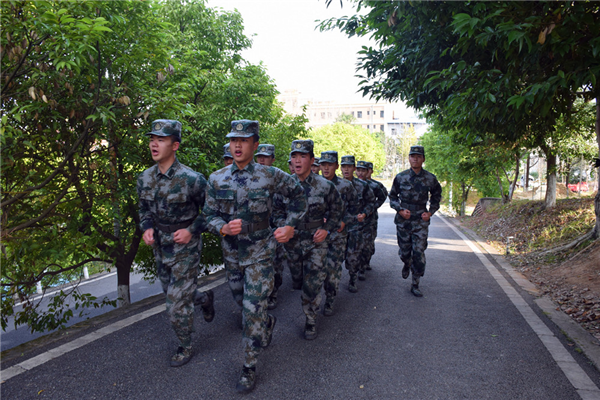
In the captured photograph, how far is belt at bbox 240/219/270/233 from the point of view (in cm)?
349

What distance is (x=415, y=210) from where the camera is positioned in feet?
20.9

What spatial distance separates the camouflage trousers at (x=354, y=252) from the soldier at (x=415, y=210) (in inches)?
27.3

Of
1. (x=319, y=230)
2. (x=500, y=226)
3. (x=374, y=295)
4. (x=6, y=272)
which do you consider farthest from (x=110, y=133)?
(x=500, y=226)

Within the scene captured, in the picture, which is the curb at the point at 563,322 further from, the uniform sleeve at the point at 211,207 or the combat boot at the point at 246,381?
the uniform sleeve at the point at 211,207

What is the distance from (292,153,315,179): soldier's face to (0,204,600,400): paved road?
1865 millimetres

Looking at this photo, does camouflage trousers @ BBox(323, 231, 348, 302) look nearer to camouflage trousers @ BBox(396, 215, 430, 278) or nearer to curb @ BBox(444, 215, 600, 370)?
camouflage trousers @ BBox(396, 215, 430, 278)

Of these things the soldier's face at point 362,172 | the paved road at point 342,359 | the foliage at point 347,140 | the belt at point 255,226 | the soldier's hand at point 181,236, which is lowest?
the paved road at point 342,359

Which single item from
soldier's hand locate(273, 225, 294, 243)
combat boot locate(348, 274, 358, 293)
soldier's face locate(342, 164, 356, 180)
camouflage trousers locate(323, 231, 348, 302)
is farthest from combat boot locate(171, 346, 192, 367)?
soldier's face locate(342, 164, 356, 180)

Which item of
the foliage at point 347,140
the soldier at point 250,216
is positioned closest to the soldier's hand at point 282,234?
the soldier at point 250,216

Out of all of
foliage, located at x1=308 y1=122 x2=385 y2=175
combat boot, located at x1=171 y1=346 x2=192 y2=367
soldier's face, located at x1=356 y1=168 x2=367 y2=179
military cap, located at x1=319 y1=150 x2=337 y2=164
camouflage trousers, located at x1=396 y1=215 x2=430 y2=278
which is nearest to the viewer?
combat boot, located at x1=171 y1=346 x2=192 y2=367

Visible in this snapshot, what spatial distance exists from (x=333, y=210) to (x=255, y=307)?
5.75ft

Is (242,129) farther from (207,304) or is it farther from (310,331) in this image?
(310,331)

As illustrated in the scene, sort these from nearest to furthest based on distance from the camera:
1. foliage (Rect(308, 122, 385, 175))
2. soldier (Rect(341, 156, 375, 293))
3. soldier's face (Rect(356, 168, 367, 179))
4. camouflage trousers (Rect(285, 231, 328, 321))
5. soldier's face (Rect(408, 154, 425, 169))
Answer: camouflage trousers (Rect(285, 231, 328, 321)), soldier's face (Rect(408, 154, 425, 169)), soldier (Rect(341, 156, 375, 293)), soldier's face (Rect(356, 168, 367, 179)), foliage (Rect(308, 122, 385, 175))

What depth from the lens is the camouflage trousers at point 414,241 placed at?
6164 mm
